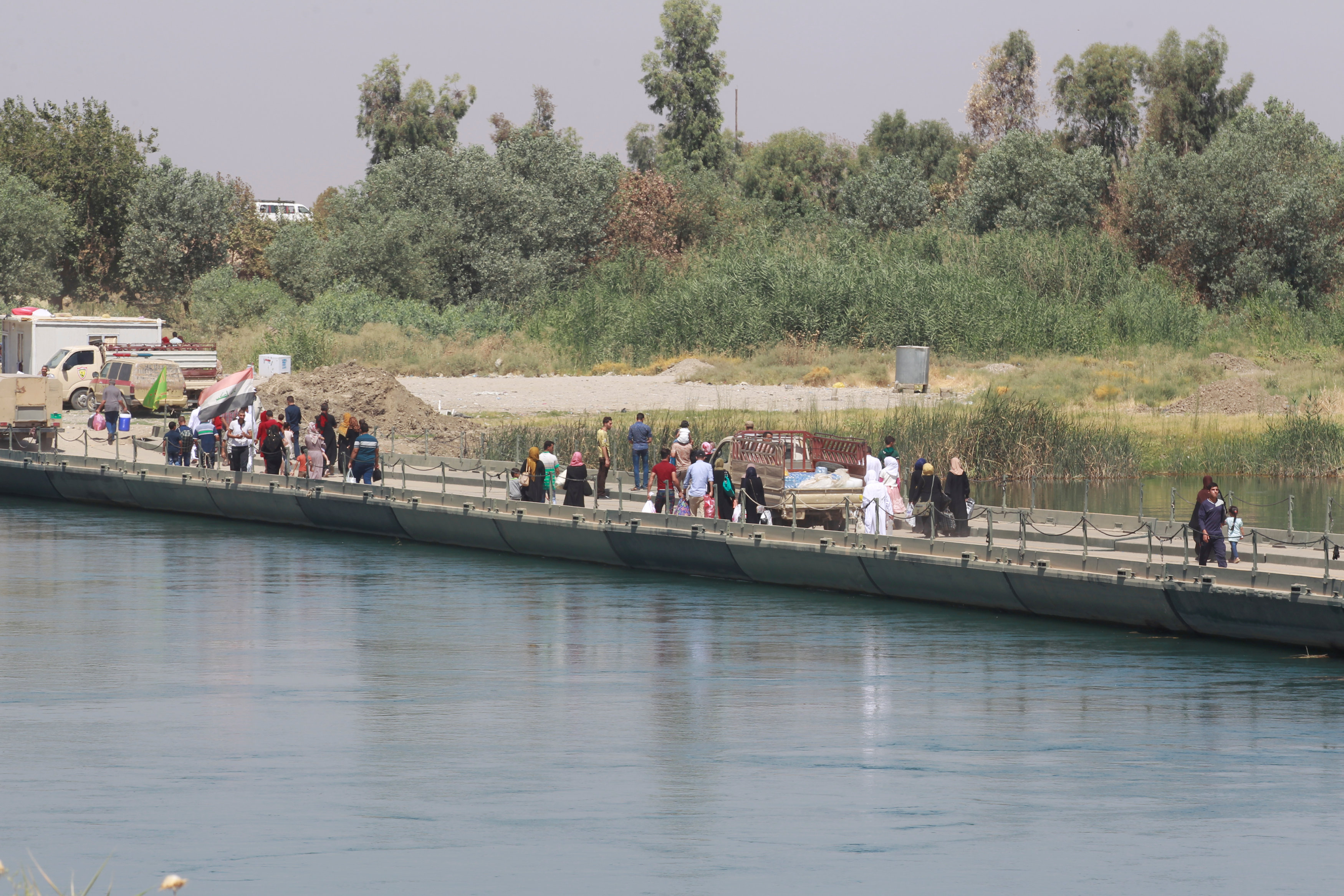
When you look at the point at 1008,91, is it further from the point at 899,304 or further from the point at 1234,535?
the point at 1234,535

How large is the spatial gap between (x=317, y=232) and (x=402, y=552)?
66.2 metres

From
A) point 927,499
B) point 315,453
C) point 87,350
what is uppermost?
point 87,350

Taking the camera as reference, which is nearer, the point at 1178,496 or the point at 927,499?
the point at 927,499

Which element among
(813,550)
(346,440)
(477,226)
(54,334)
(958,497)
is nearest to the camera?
(958,497)

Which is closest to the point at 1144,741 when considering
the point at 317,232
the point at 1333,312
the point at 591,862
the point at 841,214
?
the point at 591,862

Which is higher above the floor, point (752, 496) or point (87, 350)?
point (87, 350)

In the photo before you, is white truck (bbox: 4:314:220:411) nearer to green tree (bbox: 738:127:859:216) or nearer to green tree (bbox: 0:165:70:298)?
green tree (bbox: 0:165:70:298)

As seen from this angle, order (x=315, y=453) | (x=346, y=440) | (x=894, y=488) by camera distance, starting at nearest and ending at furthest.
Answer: (x=894, y=488)
(x=315, y=453)
(x=346, y=440)

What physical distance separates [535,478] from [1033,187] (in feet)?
181

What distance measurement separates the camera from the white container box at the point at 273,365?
193 ft

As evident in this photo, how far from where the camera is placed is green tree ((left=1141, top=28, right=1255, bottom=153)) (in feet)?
296

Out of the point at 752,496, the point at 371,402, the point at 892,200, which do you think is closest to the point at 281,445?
the point at 371,402

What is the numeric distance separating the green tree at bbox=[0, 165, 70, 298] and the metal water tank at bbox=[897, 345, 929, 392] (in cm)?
5472

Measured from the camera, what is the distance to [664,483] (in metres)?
32.6
